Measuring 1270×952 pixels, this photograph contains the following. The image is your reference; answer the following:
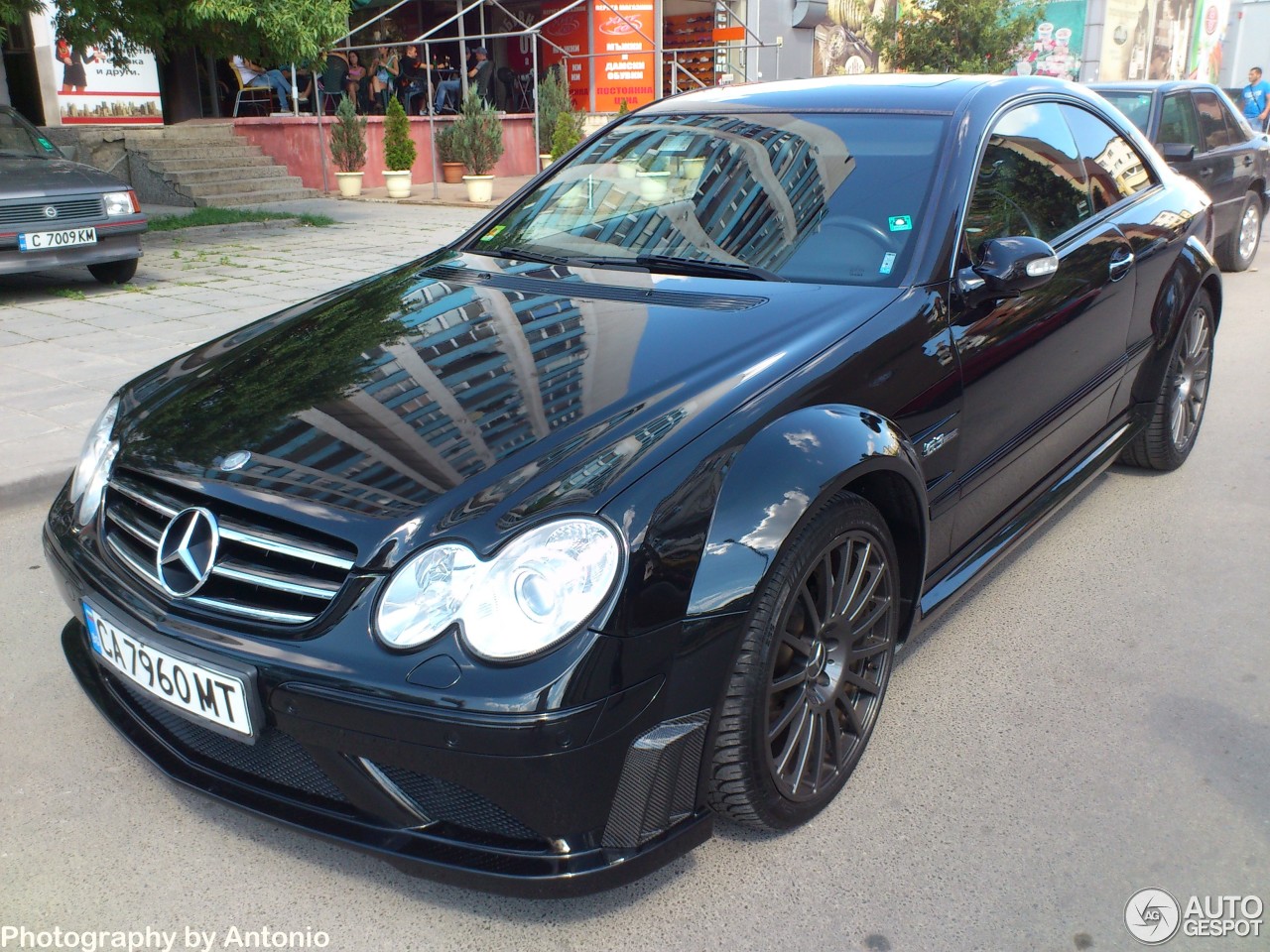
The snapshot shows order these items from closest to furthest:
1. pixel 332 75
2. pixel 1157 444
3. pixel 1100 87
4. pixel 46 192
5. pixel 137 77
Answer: pixel 1157 444 < pixel 46 192 < pixel 1100 87 < pixel 137 77 < pixel 332 75

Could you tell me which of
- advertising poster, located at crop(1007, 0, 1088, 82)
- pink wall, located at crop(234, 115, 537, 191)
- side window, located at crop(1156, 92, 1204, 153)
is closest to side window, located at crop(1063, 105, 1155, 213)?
side window, located at crop(1156, 92, 1204, 153)

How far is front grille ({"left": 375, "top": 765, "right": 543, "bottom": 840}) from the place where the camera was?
1.96 meters

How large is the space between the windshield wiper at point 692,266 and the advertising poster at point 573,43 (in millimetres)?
20285

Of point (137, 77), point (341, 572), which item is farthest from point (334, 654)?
point (137, 77)

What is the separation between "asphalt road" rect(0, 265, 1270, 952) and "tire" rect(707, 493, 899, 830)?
16 centimetres

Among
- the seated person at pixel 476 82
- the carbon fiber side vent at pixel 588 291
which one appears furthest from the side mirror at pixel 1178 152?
the seated person at pixel 476 82

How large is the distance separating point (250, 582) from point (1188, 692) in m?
2.46

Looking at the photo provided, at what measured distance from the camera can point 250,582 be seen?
2.12m

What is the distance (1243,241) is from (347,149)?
11859 mm

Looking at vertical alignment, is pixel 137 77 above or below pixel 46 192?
above

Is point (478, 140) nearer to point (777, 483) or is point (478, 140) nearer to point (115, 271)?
point (115, 271)

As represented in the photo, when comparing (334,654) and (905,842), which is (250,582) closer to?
(334,654)

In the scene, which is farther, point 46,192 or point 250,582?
point 46,192

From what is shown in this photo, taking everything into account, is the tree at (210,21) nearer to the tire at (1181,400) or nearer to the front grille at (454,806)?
the tire at (1181,400)
